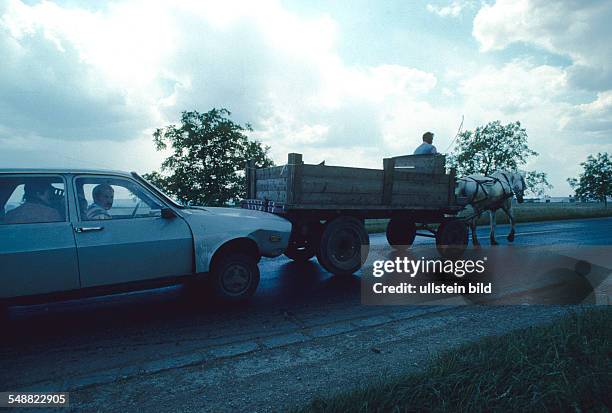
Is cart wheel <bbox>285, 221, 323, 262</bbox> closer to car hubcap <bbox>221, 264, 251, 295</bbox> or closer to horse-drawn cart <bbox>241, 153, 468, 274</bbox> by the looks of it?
horse-drawn cart <bbox>241, 153, 468, 274</bbox>

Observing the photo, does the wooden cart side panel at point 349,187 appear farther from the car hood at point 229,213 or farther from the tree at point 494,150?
the tree at point 494,150

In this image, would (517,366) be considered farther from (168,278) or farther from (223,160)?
(223,160)

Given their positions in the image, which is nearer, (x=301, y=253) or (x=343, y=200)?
(x=343, y=200)

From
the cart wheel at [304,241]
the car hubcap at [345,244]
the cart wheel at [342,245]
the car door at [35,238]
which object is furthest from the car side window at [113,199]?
the car hubcap at [345,244]

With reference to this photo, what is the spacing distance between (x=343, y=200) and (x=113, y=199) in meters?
3.37

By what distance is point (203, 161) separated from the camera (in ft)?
59.4

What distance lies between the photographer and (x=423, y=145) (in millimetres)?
8234

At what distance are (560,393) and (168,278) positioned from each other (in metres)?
3.92

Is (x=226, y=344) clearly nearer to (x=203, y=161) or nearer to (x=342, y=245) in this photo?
(x=342, y=245)

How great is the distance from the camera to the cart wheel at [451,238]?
7773 mm

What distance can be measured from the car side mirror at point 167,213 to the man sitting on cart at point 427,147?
5732mm

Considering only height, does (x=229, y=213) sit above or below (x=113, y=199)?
below

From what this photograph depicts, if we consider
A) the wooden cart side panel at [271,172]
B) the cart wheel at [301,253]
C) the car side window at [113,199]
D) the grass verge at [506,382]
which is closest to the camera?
the grass verge at [506,382]

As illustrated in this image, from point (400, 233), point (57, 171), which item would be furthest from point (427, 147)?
point (57, 171)
